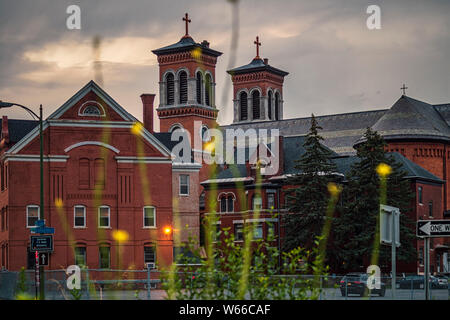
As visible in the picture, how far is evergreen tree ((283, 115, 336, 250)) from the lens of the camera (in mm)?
68500

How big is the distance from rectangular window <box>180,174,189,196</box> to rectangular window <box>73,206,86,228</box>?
17.1m

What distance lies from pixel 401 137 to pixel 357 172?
2020 centimetres

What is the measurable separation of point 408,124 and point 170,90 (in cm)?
4236

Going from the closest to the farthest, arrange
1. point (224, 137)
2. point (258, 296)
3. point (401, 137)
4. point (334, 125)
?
point (258, 296), point (401, 137), point (334, 125), point (224, 137)

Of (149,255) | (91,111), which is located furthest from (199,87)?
(149,255)

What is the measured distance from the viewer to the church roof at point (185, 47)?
119m

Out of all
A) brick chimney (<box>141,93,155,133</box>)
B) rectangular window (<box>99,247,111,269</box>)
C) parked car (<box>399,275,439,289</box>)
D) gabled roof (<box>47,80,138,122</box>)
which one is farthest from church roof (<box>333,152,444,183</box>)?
rectangular window (<box>99,247,111,269</box>)

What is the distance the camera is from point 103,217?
61844 mm

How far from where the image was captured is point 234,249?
1411cm

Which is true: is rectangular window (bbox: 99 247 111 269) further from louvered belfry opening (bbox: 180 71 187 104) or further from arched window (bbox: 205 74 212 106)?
louvered belfry opening (bbox: 180 71 187 104)

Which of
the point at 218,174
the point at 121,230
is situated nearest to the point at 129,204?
the point at 121,230

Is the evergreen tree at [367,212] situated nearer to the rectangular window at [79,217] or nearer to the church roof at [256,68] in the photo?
the rectangular window at [79,217]

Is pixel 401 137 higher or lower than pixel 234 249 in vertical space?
higher
